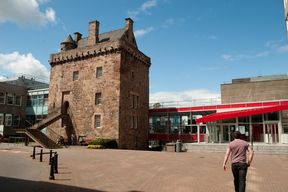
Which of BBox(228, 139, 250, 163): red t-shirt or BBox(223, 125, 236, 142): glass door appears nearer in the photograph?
BBox(228, 139, 250, 163): red t-shirt

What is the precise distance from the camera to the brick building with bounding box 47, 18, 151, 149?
1029 inches

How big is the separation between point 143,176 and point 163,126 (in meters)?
22.3

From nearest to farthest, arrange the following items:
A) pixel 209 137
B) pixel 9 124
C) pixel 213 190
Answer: pixel 213 190 < pixel 209 137 < pixel 9 124

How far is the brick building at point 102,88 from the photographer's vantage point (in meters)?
Answer: 26.1

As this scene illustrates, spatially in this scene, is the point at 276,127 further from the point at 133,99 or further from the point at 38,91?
the point at 38,91

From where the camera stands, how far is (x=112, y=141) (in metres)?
24.4

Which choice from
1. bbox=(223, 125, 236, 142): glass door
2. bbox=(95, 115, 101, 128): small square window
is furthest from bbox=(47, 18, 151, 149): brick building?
bbox=(223, 125, 236, 142): glass door

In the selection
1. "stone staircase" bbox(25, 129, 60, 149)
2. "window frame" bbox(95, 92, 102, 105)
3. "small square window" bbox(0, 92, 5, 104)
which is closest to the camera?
"stone staircase" bbox(25, 129, 60, 149)

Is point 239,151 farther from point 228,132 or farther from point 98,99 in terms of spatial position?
point 98,99

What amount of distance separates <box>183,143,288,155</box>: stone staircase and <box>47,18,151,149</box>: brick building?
27.4 feet

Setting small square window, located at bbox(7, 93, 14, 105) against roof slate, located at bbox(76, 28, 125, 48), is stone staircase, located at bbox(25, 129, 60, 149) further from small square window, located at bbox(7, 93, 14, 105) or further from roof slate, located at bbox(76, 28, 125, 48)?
small square window, located at bbox(7, 93, 14, 105)

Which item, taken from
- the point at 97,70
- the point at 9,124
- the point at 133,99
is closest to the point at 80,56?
the point at 97,70

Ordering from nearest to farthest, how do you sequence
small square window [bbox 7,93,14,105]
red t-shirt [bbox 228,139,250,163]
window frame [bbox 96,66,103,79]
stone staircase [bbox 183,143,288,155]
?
red t-shirt [bbox 228,139,250,163] → stone staircase [bbox 183,143,288,155] → window frame [bbox 96,66,103,79] → small square window [bbox 7,93,14,105]

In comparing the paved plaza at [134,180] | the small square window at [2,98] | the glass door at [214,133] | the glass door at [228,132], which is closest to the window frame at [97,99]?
the glass door at [214,133]
